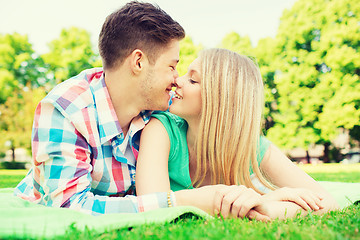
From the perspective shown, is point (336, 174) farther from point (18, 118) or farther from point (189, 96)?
point (18, 118)

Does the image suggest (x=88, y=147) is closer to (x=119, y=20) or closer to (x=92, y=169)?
(x=92, y=169)

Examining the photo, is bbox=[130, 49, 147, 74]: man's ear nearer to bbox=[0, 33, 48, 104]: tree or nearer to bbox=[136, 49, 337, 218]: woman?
bbox=[136, 49, 337, 218]: woman

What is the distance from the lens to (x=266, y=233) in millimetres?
1659

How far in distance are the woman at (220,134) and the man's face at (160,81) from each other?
0.30ft

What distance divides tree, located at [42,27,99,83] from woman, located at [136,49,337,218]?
772 inches

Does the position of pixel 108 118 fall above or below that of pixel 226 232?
above

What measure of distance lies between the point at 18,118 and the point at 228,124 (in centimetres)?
2235

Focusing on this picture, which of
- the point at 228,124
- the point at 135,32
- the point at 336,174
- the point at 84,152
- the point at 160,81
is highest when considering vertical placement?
the point at 135,32

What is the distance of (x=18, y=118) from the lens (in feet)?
73.8

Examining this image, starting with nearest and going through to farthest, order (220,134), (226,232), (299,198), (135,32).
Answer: (226,232) → (299,198) → (220,134) → (135,32)

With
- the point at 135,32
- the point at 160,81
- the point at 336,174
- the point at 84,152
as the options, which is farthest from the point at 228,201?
the point at 336,174

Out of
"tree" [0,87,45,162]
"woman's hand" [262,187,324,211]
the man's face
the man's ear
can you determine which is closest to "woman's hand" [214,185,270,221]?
"woman's hand" [262,187,324,211]

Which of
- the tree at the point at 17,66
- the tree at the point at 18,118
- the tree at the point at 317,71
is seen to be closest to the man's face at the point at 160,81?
the tree at the point at 317,71

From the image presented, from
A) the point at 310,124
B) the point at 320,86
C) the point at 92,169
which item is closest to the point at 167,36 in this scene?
the point at 92,169
